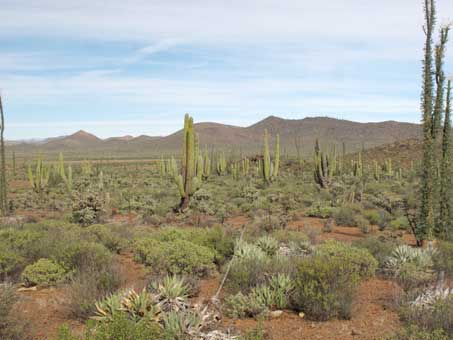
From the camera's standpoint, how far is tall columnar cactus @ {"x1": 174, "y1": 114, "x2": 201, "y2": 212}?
18.3 m

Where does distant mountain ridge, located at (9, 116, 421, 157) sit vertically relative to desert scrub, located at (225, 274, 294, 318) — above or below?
above

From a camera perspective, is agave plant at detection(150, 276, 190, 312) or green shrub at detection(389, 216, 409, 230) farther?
green shrub at detection(389, 216, 409, 230)

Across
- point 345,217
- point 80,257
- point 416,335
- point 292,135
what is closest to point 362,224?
point 345,217

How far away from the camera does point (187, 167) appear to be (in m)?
18.6

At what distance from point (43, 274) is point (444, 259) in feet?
27.4

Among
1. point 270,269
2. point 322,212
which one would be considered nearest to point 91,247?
point 270,269

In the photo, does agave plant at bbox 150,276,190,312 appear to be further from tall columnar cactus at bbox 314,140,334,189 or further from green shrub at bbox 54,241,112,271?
tall columnar cactus at bbox 314,140,334,189

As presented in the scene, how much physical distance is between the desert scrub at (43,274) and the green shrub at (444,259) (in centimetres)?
766

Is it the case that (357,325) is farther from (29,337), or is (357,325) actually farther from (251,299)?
(29,337)

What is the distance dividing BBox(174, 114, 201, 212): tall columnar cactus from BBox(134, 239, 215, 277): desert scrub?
9485 mm

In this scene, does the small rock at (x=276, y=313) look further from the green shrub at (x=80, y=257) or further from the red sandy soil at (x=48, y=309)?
the green shrub at (x=80, y=257)

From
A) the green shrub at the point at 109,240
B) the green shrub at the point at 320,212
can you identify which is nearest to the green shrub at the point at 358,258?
the green shrub at the point at 109,240

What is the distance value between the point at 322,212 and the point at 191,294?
Answer: 12.9 m

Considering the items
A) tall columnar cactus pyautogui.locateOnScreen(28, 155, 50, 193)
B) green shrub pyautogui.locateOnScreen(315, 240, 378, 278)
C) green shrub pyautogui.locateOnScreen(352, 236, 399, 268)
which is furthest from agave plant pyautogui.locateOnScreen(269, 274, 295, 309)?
tall columnar cactus pyautogui.locateOnScreen(28, 155, 50, 193)
